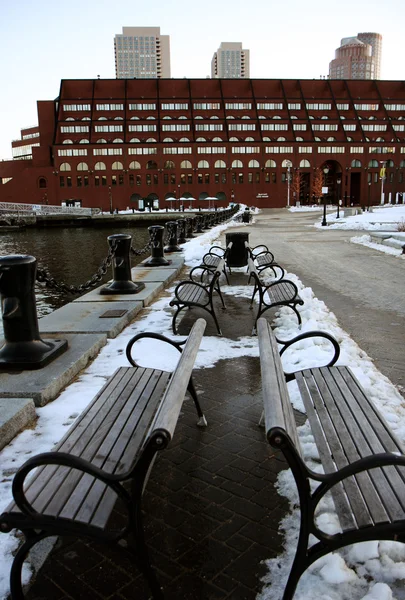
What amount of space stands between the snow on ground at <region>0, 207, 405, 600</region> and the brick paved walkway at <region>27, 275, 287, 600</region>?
13 centimetres

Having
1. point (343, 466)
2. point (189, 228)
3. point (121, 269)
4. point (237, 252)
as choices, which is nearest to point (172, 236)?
point (237, 252)

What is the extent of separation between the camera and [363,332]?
7410 millimetres

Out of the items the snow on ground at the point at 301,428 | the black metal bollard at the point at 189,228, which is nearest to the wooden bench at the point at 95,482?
the snow on ground at the point at 301,428

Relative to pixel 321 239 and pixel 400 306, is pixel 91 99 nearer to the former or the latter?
pixel 321 239

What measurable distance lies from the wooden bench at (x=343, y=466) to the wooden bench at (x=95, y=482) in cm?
56

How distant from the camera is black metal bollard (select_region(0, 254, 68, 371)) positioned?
5152 millimetres

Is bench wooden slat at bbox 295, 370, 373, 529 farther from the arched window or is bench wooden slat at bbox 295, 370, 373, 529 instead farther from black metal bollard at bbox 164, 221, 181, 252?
the arched window

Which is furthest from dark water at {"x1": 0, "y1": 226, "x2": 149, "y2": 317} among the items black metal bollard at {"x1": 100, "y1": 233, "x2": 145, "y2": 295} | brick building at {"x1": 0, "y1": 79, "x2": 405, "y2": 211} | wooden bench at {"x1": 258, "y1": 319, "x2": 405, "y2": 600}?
→ brick building at {"x1": 0, "y1": 79, "x2": 405, "y2": 211}

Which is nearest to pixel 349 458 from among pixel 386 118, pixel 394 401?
pixel 394 401

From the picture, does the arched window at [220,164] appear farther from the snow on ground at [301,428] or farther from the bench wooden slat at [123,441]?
the bench wooden slat at [123,441]

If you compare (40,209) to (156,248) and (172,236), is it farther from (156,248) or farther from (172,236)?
(156,248)

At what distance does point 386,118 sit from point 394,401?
→ 89305 millimetres

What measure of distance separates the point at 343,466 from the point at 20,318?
390 centimetres

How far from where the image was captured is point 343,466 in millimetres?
2717
